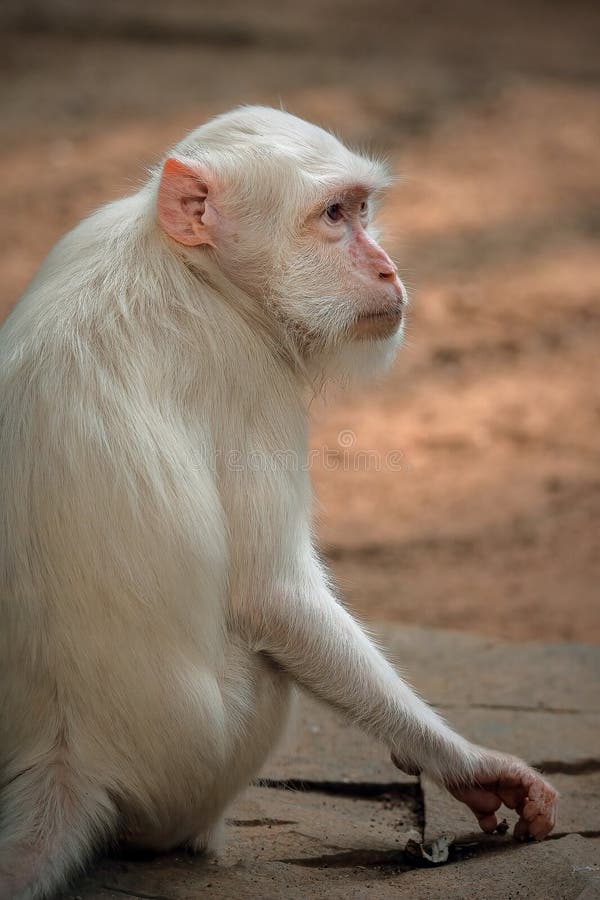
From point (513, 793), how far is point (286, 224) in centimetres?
163

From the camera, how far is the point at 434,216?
352 inches

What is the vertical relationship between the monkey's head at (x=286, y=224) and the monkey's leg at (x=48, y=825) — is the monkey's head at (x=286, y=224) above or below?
above

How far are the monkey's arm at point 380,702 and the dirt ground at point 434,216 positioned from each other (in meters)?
1.99

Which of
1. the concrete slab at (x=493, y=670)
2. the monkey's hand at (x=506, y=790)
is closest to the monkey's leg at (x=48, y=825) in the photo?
the monkey's hand at (x=506, y=790)

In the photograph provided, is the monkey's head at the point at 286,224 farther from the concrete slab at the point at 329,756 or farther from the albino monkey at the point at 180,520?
the concrete slab at the point at 329,756

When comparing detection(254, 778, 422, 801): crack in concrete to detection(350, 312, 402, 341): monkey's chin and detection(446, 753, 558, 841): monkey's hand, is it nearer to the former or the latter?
detection(446, 753, 558, 841): monkey's hand

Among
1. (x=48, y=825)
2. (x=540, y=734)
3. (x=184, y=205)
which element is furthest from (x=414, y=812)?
(x=184, y=205)

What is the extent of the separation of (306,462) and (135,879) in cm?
112

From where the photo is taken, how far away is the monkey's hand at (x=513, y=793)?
3.28 m

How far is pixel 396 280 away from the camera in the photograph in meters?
3.47

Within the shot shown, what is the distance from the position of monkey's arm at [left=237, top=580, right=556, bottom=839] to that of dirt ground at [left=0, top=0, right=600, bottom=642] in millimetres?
1995

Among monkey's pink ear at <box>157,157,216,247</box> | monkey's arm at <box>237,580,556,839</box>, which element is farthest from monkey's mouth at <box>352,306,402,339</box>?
monkey's arm at <box>237,580,556,839</box>

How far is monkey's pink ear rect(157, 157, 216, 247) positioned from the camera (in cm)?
322

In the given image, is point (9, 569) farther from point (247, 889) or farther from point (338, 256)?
point (338, 256)
